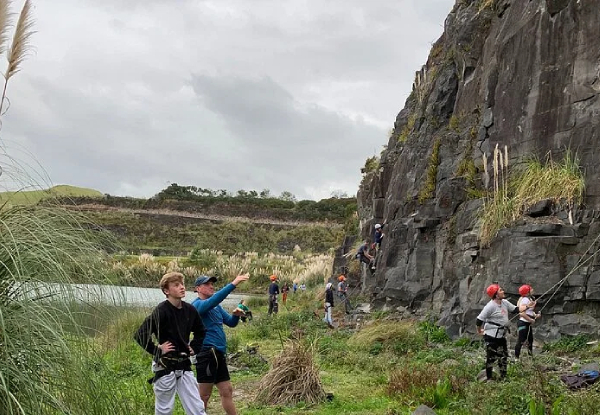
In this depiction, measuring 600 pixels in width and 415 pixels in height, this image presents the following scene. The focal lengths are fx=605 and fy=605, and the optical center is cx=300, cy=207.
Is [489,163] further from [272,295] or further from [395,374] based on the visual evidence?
[272,295]

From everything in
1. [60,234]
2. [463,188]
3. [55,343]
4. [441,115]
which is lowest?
[55,343]

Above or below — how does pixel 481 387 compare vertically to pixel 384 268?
below

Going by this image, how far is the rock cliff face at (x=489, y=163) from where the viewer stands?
11094 millimetres

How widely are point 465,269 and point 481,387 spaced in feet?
22.0

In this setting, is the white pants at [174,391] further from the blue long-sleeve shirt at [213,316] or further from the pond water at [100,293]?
the pond water at [100,293]

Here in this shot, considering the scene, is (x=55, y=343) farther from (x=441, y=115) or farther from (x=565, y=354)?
(x=441, y=115)

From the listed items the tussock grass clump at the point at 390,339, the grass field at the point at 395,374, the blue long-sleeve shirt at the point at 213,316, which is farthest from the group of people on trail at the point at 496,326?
the blue long-sleeve shirt at the point at 213,316

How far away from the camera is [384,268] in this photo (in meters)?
19.4

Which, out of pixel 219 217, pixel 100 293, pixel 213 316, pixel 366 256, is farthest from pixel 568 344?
pixel 219 217

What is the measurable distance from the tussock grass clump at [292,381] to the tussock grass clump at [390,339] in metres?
4.42

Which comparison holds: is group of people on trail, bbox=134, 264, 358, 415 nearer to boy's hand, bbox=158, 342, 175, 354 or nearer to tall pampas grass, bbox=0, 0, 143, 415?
boy's hand, bbox=158, 342, 175, 354

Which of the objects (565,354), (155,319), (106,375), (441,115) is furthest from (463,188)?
(106,375)

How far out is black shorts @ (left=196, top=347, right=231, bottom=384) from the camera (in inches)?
263

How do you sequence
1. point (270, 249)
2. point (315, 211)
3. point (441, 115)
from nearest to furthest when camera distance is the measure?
1. point (441, 115)
2. point (270, 249)
3. point (315, 211)
